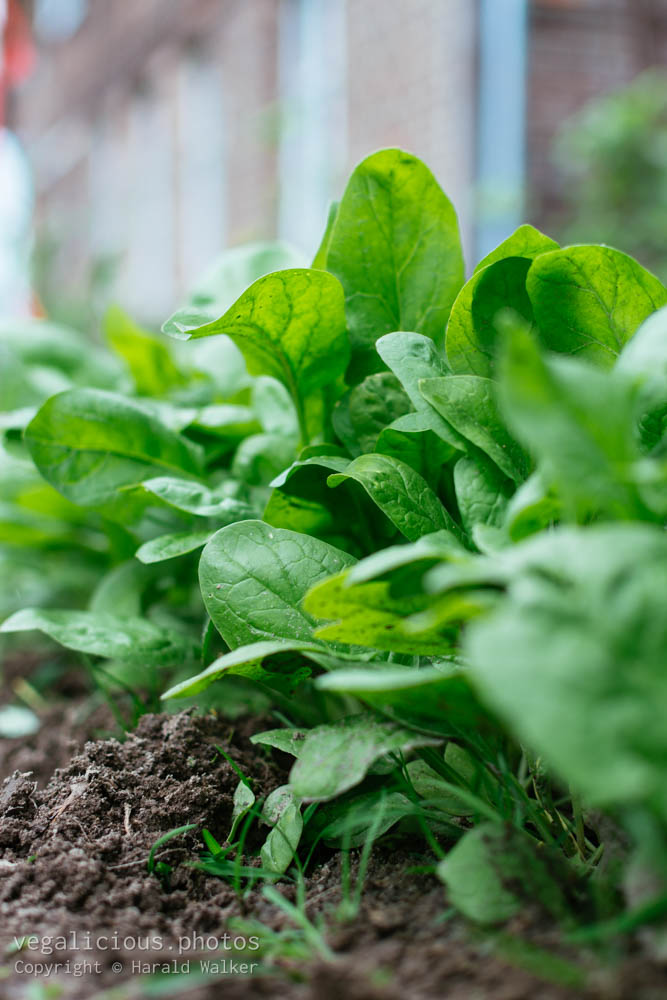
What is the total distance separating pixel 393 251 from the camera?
0.95 metres

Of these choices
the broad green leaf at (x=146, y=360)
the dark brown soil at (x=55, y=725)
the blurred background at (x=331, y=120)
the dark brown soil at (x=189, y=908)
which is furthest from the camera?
the blurred background at (x=331, y=120)

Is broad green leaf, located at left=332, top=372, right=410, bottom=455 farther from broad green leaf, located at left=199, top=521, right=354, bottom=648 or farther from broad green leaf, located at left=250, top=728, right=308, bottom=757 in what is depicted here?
broad green leaf, located at left=250, top=728, right=308, bottom=757

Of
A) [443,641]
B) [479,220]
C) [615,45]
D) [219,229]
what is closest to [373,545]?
[443,641]

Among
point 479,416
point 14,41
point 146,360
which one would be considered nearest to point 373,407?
point 479,416

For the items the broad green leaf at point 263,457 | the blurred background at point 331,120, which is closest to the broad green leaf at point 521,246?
the broad green leaf at point 263,457

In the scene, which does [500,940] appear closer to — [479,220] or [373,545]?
[373,545]

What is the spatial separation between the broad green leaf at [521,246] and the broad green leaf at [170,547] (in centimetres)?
38

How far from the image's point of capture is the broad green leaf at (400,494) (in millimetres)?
766

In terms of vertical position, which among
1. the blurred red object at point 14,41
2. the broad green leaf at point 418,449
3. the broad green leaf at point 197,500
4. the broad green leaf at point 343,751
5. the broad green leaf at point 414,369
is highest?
the blurred red object at point 14,41

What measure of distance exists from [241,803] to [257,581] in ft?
0.71

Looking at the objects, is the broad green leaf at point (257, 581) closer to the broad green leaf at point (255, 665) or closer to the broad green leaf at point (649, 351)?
the broad green leaf at point (255, 665)

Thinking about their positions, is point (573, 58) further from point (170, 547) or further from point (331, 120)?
point (170, 547)

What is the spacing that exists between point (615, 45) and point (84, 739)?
494 cm

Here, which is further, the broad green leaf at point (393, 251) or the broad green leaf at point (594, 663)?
the broad green leaf at point (393, 251)
